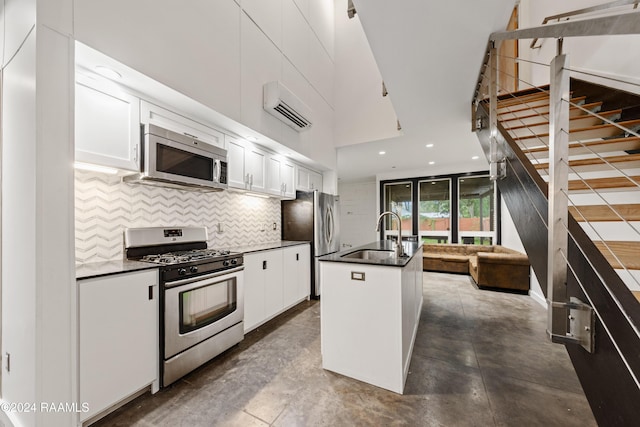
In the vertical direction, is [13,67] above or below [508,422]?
above

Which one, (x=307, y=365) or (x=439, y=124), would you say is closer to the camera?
(x=307, y=365)

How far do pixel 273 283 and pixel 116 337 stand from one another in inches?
68.3

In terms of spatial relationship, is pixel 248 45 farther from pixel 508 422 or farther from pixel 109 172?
pixel 508 422

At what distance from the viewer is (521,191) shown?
Result: 147cm

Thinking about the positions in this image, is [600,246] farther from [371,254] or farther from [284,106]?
[284,106]

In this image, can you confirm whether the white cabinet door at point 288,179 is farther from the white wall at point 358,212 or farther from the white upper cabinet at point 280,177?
the white wall at point 358,212

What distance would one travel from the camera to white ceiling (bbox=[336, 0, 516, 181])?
174cm

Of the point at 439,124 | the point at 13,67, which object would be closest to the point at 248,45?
the point at 13,67

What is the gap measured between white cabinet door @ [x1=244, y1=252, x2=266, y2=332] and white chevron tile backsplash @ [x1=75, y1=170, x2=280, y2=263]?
1.68ft

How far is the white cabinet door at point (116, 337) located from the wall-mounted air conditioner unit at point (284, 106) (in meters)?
2.12

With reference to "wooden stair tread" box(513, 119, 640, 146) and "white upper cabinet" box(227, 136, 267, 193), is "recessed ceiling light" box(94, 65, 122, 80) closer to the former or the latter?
"white upper cabinet" box(227, 136, 267, 193)

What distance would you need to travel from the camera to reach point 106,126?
1755 mm

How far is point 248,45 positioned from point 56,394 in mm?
3171

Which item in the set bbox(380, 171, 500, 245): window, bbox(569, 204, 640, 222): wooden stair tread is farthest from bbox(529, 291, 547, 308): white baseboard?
bbox(569, 204, 640, 222): wooden stair tread
